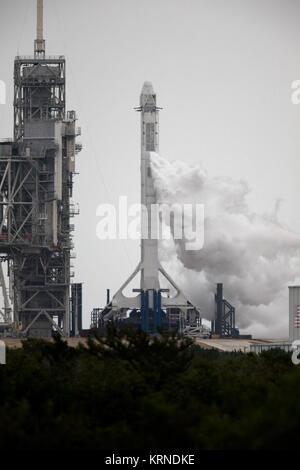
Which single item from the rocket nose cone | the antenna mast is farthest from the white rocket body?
the antenna mast

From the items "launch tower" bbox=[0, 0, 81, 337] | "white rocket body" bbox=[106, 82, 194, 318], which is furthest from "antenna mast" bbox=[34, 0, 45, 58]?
"white rocket body" bbox=[106, 82, 194, 318]

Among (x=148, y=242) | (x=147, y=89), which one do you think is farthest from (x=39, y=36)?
(x=148, y=242)

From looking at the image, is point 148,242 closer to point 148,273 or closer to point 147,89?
point 148,273

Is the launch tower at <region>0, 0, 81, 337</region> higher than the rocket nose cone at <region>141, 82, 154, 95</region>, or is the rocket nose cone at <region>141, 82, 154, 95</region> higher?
the rocket nose cone at <region>141, 82, 154, 95</region>

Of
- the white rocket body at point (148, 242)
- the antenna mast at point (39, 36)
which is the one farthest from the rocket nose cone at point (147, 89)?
the antenna mast at point (39, 36)

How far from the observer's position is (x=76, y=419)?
158 ft

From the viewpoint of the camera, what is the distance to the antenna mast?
133250 mm

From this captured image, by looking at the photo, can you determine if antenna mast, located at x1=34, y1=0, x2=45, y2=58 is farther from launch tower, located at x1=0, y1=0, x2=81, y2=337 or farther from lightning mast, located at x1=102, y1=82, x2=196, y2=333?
lightning mast, located at x1=102, y1=82, x2=196, y2=333

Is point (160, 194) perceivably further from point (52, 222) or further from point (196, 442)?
point (196, 442)

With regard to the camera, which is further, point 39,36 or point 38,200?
point 39,36

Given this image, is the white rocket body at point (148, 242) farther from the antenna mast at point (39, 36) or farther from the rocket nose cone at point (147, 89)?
the antenna mast at point (39, 36)

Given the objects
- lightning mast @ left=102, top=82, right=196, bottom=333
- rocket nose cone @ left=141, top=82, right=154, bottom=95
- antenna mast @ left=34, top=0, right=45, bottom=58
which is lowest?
lightning mast @ left=102, top=82, right=196, bottom=333

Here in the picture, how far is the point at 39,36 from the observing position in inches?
5340

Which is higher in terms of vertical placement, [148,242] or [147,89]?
[147,89]
